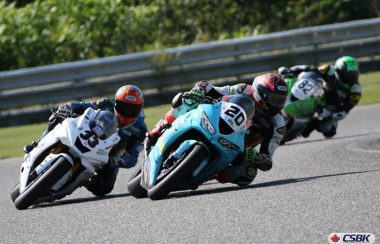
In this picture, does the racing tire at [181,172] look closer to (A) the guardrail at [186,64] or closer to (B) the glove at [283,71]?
A: (B) the glove at [283,71]

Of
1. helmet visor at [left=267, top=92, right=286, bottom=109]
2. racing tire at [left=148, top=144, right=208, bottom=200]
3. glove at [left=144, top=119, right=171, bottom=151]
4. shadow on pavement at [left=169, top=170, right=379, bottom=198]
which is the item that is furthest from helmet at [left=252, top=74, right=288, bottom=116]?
racing tire at [left=148, top=144, right=208, bottom=200]

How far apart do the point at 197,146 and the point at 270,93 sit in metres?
1.35

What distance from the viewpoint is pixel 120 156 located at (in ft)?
33.8

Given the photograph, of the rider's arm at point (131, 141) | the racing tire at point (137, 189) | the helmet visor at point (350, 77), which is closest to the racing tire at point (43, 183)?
the racing tire at point (137, 189)

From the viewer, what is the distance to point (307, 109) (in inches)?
561

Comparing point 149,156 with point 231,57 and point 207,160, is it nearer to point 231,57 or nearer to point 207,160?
point 207,160

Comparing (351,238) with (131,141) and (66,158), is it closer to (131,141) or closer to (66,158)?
(66,158)

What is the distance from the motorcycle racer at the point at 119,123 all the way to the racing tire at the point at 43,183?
79 centimetres

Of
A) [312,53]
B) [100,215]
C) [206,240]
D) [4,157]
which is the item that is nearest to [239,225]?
[206,240]

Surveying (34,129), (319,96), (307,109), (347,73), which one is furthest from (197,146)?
(34,129)

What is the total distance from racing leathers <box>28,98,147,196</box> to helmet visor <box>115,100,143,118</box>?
0.08m

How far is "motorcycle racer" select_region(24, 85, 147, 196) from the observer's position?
32.4 feet

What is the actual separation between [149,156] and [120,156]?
4.92 feet

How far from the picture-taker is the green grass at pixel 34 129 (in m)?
15.6
